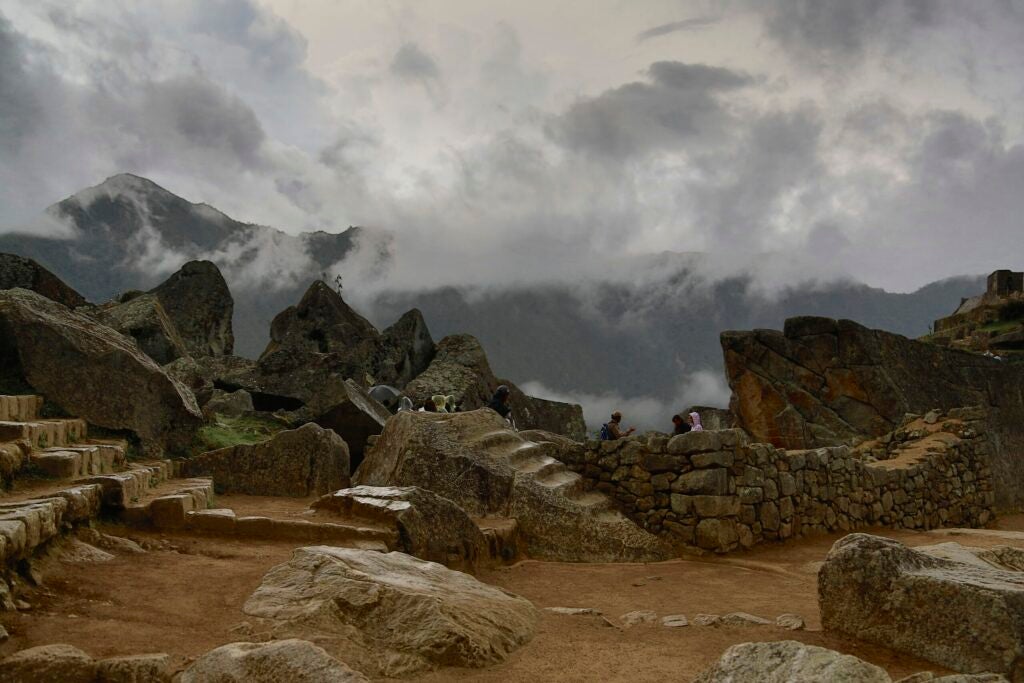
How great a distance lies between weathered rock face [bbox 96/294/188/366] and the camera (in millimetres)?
17031

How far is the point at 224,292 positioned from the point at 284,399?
7.83 m

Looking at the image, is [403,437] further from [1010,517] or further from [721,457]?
[1010,517]

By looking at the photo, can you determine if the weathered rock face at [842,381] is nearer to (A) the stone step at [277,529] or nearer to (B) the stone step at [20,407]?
(A) the stone step at [277,529]

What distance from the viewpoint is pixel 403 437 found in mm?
10281

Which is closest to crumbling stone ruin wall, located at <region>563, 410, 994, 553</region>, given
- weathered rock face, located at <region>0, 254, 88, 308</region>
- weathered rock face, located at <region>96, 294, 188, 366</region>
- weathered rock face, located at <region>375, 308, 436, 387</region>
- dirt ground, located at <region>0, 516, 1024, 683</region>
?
dirt ground, located at <region>0, 516, 1024, 683</region>

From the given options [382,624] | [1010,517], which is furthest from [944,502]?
[382,624]

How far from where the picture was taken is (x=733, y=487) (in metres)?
10.1

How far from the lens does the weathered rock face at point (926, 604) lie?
171 inches

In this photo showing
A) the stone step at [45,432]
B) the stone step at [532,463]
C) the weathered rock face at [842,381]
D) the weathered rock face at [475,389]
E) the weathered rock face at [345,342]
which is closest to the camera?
the stone step at [45,432]

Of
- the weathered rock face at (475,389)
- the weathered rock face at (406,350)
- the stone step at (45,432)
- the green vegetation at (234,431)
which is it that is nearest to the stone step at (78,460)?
the stone step at (45,432)

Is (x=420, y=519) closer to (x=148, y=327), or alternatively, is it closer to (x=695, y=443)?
(x=695, y=443)

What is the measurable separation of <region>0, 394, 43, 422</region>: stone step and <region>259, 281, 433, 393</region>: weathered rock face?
9.46 metres

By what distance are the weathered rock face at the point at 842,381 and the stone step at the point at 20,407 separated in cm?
1748

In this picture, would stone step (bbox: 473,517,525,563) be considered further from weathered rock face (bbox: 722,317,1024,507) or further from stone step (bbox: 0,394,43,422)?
weathered rock face (bbox: 722,317,1024,507)
